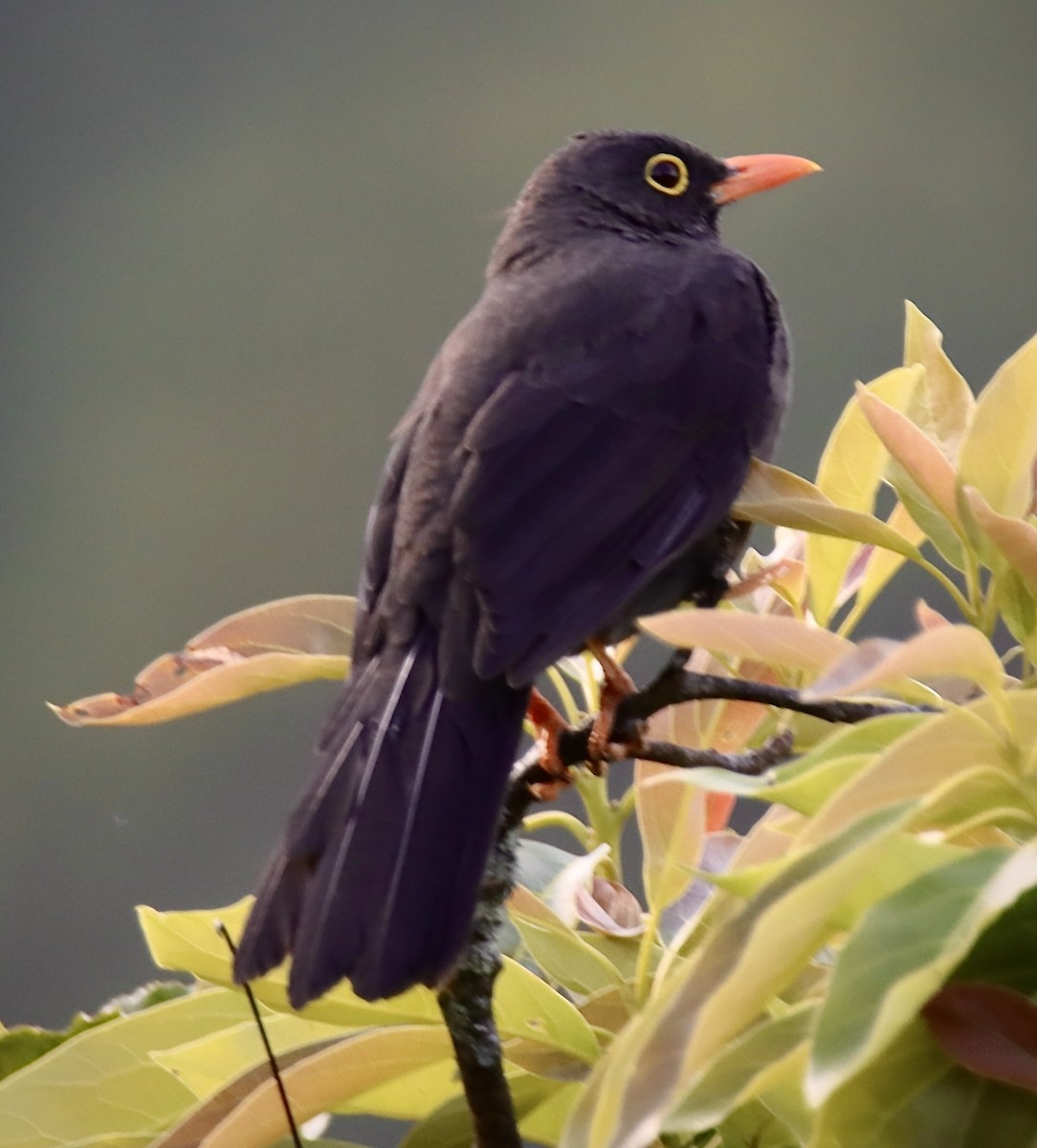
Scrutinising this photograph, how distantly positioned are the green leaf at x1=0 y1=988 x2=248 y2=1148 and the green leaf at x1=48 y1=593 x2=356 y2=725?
0.73 feet

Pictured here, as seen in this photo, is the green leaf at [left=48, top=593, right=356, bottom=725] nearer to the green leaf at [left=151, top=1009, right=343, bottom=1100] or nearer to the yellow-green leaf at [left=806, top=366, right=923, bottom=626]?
the green leaf at [left=151, top=1009, right=343, bottom=1100]

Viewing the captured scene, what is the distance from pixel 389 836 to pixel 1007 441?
21.4 inches

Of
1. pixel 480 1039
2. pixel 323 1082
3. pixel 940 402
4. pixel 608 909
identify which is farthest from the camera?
pixel 940 402

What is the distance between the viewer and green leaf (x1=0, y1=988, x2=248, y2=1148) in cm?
108

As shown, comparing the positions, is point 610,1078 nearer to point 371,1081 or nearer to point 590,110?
point 371,1081

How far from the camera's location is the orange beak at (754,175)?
2562mm

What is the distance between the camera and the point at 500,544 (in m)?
1.54

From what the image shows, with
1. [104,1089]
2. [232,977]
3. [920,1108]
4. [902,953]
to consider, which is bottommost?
[104,1089]

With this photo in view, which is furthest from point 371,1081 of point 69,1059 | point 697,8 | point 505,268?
point 697,8

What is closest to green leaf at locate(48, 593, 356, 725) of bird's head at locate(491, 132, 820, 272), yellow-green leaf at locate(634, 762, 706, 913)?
yellow-green leaf at locate(634, 762, 706, 913)

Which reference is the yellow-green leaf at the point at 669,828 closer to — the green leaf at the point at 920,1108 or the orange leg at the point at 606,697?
the orange leg at the point at 606,697

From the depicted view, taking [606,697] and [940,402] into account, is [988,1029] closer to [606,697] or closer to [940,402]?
[940,402]

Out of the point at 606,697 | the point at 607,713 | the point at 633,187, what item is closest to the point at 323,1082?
the point at 607,713

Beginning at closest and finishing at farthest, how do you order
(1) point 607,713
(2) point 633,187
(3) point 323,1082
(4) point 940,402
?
(3) point 323,1082, (4) point 940,402, (1) point 607,713, (2) point 633,187
